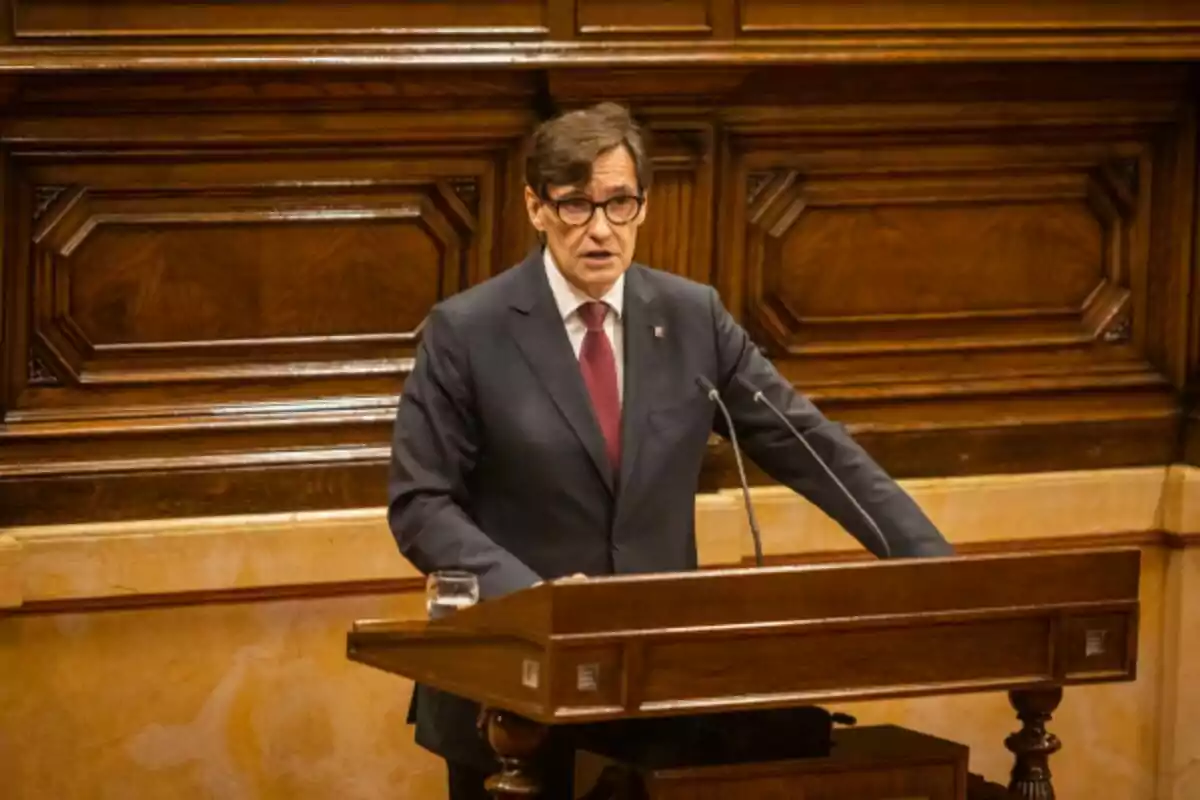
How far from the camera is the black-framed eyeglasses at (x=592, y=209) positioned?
11.7 ft

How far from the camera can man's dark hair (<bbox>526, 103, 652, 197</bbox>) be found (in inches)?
140

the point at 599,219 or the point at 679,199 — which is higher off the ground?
the point at 679,199

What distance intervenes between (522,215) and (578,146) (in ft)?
4.41

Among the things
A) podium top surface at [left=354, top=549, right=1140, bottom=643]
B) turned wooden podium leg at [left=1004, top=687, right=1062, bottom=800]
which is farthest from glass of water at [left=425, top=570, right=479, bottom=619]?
turned wooden podium leg at [left=1004, top=687, right=1062, bottom=800]

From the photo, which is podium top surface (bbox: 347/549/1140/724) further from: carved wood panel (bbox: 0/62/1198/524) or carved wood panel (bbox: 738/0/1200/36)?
carved wood panel (bbox: 738/0/1200/36)

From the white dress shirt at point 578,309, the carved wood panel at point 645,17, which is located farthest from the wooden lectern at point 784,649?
the carved wood panel at point 645,17

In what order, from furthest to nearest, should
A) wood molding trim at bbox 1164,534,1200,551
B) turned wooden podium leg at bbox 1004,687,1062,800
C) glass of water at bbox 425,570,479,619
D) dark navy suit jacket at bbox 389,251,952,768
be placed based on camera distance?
wood molding trim at bbox 1164,534,1200,551
dark navy suit jacket at bbox 389,251,952,768
turned wooden podium leg at bbox 1004,687,1062,800
glass of water at bbox 425,570,479,619

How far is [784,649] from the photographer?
314cm

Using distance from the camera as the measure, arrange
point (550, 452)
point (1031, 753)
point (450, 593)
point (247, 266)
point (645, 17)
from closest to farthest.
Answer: point (450, 593), point (1031, 753), point (550, 452), point (247, 266), point (645, 17)

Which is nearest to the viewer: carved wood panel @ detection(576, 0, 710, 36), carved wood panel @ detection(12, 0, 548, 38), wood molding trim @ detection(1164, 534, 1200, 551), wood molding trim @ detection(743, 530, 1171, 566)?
carved wood panel @ detection(12, 0, 548, 38)

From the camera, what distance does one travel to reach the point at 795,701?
3146 millimetres

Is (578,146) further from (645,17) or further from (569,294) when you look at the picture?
(645,17)

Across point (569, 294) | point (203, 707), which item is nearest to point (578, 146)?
point (569, 294)

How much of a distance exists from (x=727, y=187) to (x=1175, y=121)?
3.76 ft
